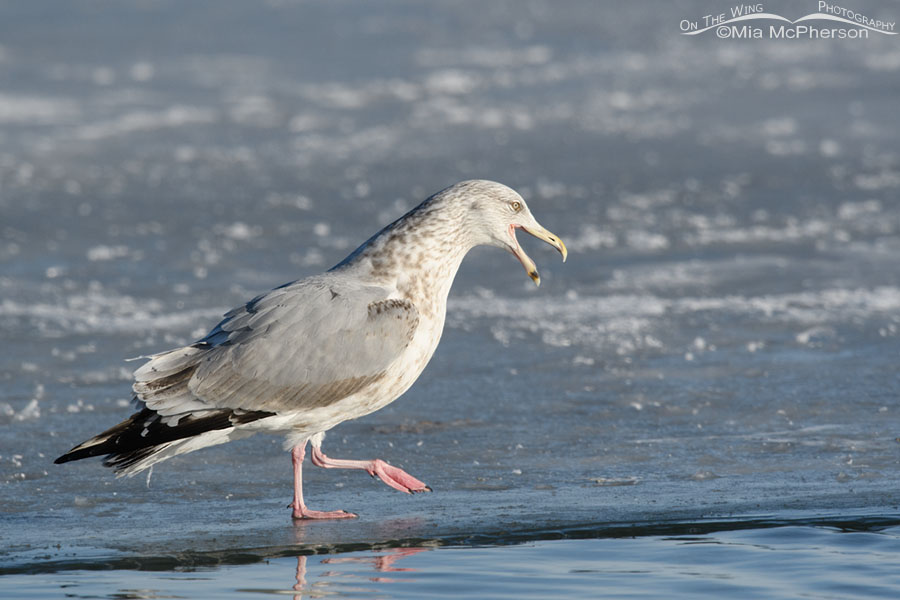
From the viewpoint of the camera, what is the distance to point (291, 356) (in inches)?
236

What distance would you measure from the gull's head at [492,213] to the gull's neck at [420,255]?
5 centimetres

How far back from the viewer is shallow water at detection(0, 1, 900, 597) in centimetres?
579

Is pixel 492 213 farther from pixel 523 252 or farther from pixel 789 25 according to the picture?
pixel 789 25

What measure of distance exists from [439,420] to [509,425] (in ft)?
1.33

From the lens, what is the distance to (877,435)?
22.7 feet

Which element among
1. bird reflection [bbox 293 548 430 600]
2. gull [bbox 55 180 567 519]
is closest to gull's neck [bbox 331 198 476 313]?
gull [bbox 55 180 567 519]

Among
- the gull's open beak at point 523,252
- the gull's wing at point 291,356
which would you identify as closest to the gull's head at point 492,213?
the gull's open beak at point 523,252

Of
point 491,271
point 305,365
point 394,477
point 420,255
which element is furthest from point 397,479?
point 491,271

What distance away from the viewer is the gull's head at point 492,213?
21.1 feet

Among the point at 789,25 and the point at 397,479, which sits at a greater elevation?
the point at 789,25

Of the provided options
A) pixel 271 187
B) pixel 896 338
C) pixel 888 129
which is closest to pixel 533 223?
pixel 896 338

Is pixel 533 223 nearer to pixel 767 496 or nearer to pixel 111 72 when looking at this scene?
pixel 767 496

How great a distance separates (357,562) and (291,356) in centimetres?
104

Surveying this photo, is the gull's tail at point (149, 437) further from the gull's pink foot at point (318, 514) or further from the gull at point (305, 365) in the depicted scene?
the gull's pink foot at point (318, 514)
